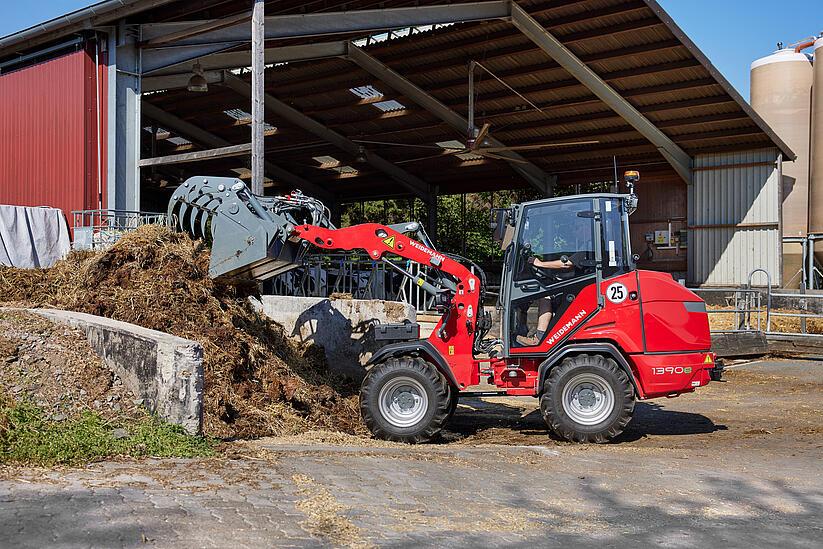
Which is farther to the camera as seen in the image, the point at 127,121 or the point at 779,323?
the point at 779,323

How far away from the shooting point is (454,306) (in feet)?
29.0

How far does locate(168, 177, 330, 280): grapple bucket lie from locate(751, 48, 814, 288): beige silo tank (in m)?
21.9

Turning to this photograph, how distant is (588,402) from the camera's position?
839 centimetres

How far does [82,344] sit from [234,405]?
163 centimetres

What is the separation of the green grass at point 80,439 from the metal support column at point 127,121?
9.62m

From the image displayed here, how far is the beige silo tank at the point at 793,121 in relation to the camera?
86.9 ft

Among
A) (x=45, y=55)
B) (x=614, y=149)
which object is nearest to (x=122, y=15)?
(x=45, y=55)

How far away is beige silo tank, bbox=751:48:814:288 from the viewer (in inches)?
1043

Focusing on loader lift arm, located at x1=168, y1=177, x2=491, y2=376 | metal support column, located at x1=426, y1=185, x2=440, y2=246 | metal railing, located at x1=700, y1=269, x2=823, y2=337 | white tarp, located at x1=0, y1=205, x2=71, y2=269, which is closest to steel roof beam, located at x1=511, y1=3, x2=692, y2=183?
metal railing, located at x1=700, y1=269, x2=823, y2=337

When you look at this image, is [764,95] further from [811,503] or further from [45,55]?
[811,503]

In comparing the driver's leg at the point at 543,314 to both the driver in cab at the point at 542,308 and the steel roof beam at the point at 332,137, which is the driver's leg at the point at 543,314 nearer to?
the driver in cab at the point at 542,308

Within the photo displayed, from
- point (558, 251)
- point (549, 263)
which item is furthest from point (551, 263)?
point (558, 251)

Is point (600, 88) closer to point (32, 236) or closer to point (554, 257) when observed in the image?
point (554, 257)

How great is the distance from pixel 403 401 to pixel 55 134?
11.1 meters
